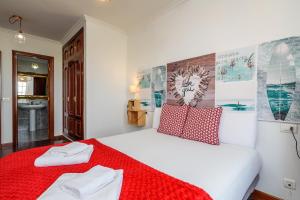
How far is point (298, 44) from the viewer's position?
1.53m

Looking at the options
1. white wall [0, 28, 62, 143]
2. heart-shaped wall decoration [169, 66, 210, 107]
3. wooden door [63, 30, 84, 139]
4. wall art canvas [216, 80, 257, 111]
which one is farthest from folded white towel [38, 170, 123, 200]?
white wall [0, 28, 62, 143]

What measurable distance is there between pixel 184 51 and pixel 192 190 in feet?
6.98

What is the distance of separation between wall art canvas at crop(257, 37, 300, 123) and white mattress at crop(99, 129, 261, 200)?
48 cm

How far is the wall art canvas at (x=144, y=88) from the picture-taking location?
3184 millimetres

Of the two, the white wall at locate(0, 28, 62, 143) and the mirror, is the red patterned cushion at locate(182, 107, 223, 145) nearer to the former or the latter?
the white wall at locate(0, 28, 62, 143)

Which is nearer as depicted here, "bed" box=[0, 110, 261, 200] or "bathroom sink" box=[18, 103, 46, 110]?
"bed" box=[0, 110, 261, 200]

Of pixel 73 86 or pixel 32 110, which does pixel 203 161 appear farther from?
pixel 32 110

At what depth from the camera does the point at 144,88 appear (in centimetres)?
329

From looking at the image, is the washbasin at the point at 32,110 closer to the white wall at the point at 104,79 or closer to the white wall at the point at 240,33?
the white wall at the point at 104,79

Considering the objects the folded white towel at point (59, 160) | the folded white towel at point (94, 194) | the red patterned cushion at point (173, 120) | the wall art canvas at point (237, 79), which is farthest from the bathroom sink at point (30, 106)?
the wall art canvas at point (237, 79)

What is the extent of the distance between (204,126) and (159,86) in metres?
1.31

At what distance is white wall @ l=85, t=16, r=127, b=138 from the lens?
3117 millimetres

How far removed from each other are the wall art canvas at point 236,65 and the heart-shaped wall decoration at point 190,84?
0.21 m

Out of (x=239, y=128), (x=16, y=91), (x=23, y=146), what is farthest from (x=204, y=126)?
(x=16, y=91)
